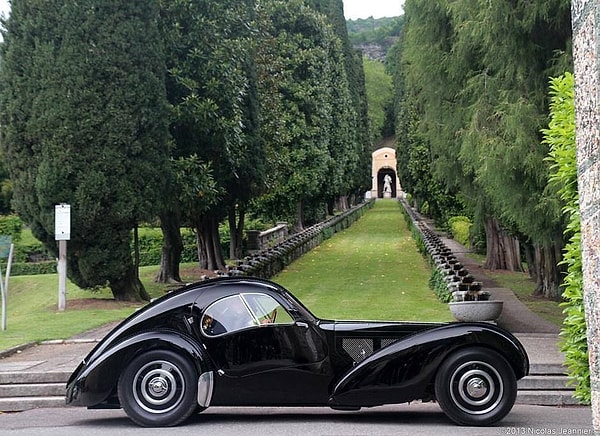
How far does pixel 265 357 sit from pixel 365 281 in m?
14.3

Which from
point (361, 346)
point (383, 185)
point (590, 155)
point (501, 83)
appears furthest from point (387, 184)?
point (590, 155)

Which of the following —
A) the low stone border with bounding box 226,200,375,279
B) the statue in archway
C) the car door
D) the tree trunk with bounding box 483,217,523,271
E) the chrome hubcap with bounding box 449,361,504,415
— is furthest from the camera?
the statue in archway

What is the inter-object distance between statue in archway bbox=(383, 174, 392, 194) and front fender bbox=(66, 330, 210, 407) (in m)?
99.1

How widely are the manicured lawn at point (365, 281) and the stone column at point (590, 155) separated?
945 centimetres

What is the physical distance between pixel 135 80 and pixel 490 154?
7737 millimetres

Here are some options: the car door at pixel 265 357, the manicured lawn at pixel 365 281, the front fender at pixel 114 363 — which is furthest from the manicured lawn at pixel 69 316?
the car door at pixel 265 357

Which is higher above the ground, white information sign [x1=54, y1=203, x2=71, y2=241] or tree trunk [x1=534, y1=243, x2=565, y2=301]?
white information sign [x1=54, y1=203, x2=71, y2=241]

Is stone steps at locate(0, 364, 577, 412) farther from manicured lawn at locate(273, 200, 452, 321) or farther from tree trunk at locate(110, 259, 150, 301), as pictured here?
tree trunk at locate(110, 259, 150, 301)

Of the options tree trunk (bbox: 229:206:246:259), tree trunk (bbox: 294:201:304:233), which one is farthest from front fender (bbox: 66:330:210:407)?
tree trunk (bbox: 294:201:304:233)

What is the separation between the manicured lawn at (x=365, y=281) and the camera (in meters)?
14.3

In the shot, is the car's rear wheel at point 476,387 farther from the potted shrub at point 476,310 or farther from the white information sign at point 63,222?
the white information sign at point 63,222

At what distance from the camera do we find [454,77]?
14.5 m

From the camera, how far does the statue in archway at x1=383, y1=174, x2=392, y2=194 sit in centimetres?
10506

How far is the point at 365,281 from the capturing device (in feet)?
68.2
